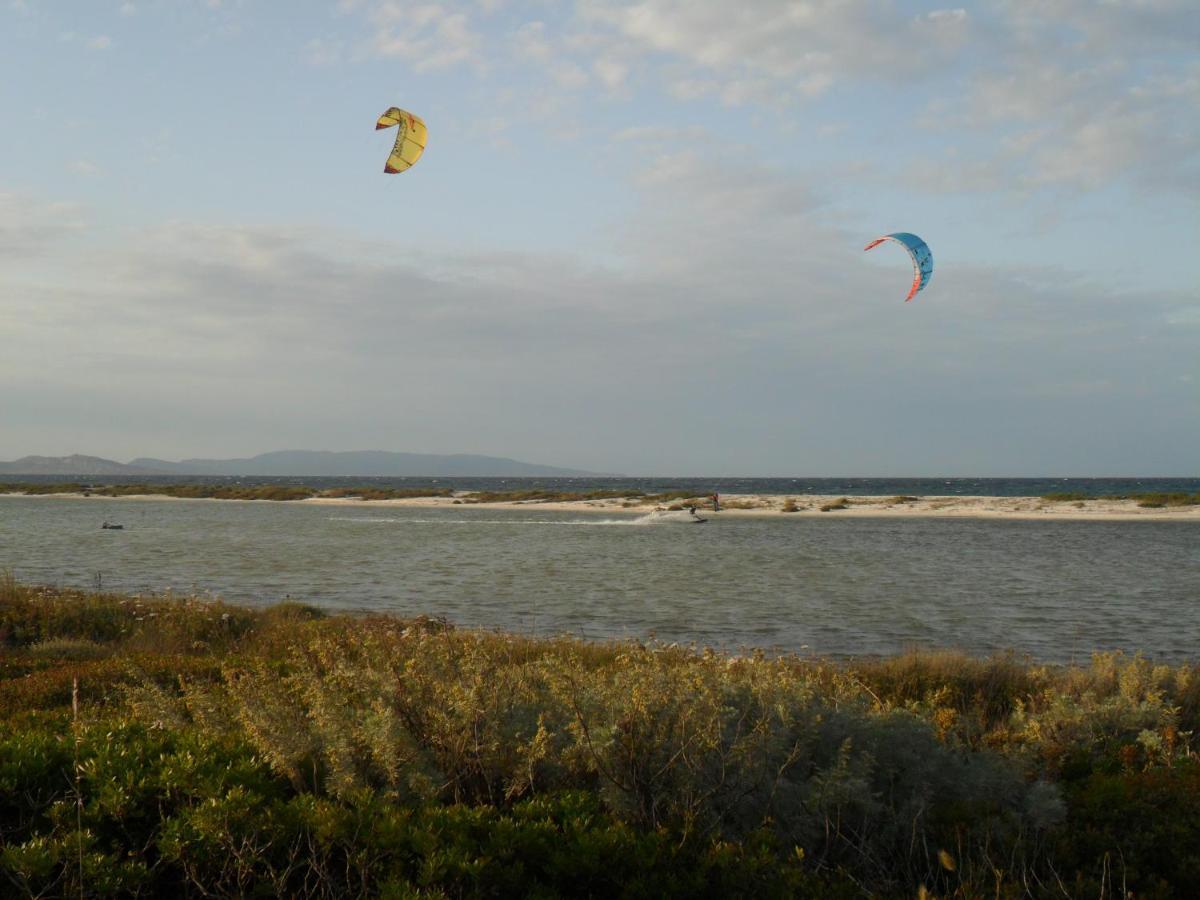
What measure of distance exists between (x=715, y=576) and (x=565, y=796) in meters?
20.3

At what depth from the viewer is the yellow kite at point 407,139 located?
17.0 meters

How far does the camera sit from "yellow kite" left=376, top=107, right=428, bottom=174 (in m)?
17.0

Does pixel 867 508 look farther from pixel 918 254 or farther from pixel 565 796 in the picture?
pixel 565 796

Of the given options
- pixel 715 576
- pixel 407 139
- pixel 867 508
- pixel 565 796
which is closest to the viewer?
pixel 565 796

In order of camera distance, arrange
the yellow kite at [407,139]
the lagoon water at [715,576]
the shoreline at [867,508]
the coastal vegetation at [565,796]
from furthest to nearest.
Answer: the shoreline at [867,508] < the yellow kite at [407,139] < the lagoon water at [715,576] < the coastal vegetation at [565,796]

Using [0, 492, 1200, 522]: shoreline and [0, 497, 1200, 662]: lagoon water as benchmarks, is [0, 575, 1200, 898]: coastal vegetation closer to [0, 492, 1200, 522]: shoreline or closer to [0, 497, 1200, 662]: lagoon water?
[0, 497, 1200, 662]: lagoon water

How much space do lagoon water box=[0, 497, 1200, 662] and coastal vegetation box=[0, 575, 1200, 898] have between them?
26.3ft

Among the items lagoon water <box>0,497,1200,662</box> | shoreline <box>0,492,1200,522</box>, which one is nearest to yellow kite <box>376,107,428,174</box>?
lagoon water <box>0,497,1200,662</box>

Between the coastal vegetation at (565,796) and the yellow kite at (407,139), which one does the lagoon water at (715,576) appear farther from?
the yellow kite at (407,139)

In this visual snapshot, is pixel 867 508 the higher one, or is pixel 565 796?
pixel 565 796

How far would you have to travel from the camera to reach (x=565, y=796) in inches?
187

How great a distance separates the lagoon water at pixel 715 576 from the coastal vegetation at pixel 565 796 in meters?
8.02

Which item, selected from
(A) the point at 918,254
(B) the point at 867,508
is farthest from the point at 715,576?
(B) the point at 867,508

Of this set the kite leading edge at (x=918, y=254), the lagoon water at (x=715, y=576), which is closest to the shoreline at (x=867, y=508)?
the lagoon water at (x=715, y=576)
